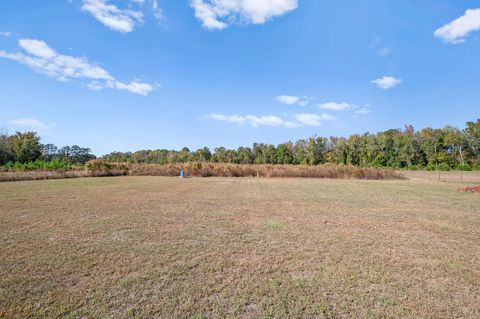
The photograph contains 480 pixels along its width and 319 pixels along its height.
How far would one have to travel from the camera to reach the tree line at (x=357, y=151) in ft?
149

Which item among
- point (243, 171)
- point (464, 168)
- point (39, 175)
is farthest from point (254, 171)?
point (464, 168)

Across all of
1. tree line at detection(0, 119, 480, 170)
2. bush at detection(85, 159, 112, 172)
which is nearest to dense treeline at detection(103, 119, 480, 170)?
tree line at detection(0, 119, 480, 170)

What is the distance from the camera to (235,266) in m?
3.83

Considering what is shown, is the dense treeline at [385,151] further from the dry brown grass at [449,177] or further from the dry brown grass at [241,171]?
the dry brown grass at [241,171]

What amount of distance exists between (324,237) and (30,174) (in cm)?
2534

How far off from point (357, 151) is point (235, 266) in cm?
5821

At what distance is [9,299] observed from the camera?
2828 mm

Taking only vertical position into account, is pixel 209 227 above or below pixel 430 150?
below

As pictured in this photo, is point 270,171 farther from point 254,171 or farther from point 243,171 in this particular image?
point 243,171

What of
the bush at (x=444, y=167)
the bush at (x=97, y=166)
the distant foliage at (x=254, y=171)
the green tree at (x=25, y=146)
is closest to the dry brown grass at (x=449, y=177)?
the distant foliage at (x=254, y=171)

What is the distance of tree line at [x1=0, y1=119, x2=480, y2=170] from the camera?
4556cm

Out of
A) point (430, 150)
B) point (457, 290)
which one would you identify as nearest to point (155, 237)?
point (457, 290)

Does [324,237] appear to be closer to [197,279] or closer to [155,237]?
[197,279]

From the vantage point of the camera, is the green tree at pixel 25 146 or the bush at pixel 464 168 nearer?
the green tree at pixel 25 146
